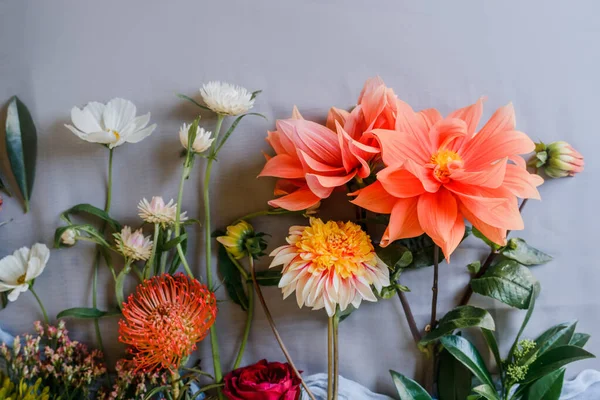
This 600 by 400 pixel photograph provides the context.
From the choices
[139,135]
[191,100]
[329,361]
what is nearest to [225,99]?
[191,100]

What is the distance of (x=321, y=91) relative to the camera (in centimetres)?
82

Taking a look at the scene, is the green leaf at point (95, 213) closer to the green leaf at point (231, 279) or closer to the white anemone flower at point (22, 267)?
the white anemone flower at point (22, 267)

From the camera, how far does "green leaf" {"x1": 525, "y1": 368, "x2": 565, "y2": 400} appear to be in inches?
29.0

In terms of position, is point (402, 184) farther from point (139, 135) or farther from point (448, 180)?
point (139, 135)

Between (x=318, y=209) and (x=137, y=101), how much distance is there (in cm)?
40

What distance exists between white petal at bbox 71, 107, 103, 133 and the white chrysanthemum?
209mm

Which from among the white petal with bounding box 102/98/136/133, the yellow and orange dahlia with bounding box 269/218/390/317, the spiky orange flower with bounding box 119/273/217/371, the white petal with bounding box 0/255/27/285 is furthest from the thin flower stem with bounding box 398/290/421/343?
the white petal with bounding box 0/255/27/285

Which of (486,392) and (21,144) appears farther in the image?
(21,144)

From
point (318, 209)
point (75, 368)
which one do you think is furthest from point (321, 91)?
point (75, 368)

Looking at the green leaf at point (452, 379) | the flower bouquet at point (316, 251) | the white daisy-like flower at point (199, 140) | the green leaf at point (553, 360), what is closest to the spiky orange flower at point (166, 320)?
the flower bouquet at point (316, 251)

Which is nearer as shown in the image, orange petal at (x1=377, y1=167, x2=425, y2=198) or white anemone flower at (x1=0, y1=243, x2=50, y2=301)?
orange petal at (x1=377, y1=167, x2=425, y2=198)

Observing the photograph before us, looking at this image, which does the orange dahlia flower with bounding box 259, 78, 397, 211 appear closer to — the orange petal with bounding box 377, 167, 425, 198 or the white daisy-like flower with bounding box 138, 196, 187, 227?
the orange petal with bounding box 377, 167, 425, 198

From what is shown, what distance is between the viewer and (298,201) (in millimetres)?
711

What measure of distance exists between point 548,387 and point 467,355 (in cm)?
14
